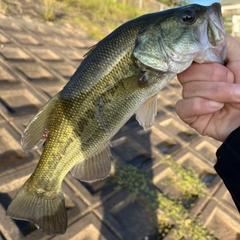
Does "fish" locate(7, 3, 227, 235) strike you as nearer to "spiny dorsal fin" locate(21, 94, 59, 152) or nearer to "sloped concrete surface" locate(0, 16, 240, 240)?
"spiny dorsal fin" locate(21, 94, 59, 152)

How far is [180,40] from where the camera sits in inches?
54.8

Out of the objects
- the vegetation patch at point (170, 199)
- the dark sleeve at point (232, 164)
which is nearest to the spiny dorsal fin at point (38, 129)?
the dark sleeve at point (232, 164)

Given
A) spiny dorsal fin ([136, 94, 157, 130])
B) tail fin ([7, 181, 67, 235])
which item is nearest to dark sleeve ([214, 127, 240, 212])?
spiny dorsal fin ([136, 94, 157, 130])

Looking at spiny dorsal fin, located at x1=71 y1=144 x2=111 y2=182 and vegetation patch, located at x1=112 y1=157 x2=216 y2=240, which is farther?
vegetation patch, located at x1=112 y1=157 x2=216 y2=240

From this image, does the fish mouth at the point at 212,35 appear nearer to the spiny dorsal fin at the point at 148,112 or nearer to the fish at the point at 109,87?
the fish at the point at 109,87

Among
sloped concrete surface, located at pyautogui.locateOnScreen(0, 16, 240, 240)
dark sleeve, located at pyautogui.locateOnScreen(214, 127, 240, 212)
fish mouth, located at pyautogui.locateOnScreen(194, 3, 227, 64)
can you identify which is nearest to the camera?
fish mouth, located at pyautogui.locateOnScreen(194, 3, 227, 64)

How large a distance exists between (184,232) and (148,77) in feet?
7.25

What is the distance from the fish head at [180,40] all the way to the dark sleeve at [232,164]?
1.35 ft

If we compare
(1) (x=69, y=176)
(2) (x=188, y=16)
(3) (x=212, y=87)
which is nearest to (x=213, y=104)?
(3) (x=212, y=87)

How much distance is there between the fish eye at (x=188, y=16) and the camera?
4.47 feet

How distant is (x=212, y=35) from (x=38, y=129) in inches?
38.0

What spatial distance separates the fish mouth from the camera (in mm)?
1295

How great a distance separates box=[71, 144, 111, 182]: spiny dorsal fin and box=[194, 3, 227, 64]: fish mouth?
70cm

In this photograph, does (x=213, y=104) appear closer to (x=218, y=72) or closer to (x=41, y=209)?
(x=218, y=72)
